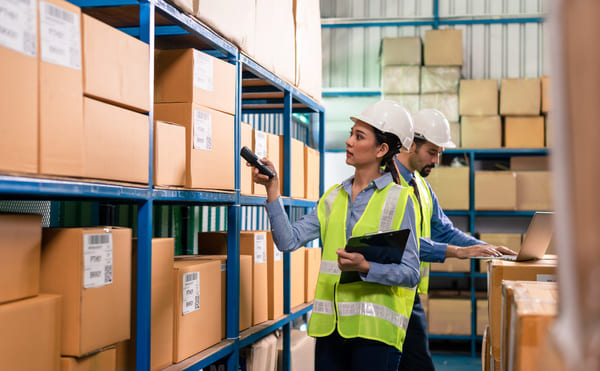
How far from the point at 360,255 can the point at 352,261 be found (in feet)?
0.17

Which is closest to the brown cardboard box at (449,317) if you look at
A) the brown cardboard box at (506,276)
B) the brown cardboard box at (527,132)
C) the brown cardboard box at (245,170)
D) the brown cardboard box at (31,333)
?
the brown cardboard box at (527,132)

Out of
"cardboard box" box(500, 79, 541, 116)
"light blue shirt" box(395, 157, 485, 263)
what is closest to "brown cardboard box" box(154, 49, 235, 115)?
"light blue shirt" box(395, 157, 485, 263)

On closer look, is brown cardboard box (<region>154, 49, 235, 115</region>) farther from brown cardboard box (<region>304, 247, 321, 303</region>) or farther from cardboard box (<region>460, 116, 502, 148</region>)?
cardboard box (<region>460, 116, 502, 148</region>)

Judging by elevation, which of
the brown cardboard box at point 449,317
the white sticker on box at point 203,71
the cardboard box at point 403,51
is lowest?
the brown cardboard box at point 449,317

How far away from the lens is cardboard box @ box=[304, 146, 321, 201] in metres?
4.70

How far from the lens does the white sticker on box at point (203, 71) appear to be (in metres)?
2.84

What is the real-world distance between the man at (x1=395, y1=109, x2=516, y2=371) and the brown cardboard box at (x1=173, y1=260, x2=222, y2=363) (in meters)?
1.19

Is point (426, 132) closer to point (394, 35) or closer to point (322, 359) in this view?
point (322, 359)

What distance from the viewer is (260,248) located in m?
3.71

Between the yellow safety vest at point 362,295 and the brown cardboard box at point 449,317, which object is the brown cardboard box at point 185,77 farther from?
the brown cardboard box at point 449,317

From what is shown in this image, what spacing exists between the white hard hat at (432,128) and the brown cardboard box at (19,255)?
9.85 feet

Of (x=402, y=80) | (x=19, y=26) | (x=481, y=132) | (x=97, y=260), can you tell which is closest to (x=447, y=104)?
(x=481, y=132)

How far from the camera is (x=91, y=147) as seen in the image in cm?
203

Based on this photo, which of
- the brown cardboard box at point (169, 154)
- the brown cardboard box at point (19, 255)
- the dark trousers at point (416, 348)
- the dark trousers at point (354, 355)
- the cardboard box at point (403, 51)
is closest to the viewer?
the brown cardboard box at point (19, 255)
